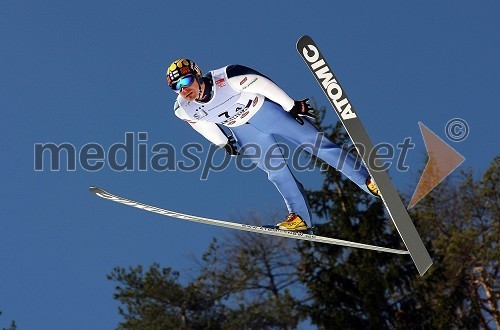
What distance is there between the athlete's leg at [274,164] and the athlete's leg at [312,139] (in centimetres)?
20

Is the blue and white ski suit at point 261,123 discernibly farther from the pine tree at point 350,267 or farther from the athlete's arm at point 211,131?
the pine tree at point 350,267

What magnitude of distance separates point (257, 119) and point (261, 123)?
0.22 feet

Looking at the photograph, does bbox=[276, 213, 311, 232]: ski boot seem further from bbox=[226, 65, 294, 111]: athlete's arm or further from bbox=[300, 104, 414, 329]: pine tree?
bbox=[300, 104, 414, 329]: pine tree

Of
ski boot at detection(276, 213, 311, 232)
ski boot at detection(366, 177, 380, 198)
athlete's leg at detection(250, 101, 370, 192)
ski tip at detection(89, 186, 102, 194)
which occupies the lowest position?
ski boot at detection(366, 177, 380, 198)

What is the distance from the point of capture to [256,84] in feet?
30.3

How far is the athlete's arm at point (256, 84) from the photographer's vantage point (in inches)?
361

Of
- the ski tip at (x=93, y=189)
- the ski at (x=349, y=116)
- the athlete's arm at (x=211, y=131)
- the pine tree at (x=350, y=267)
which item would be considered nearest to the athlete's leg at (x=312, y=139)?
the ski at (x=349, y=116)

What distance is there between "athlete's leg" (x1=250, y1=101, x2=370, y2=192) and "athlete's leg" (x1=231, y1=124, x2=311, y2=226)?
0.65 feet

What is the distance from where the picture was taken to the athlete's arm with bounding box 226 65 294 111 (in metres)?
9.18

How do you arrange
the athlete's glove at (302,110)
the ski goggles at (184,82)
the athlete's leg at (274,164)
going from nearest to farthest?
the ski goggles at (184,82) < the athlete's glove at (302,110) < the athlete's leg at (274,164)

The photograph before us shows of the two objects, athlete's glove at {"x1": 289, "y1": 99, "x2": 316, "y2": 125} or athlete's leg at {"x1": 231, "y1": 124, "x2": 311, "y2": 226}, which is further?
athlete's leg at {"x1": 231, "y1": 124, "x2": 311, "y2": 226}

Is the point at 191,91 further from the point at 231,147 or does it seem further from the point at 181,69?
the point at 231,147

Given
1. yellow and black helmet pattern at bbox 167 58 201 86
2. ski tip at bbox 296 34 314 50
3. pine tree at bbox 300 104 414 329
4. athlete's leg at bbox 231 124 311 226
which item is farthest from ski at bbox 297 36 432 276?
pine tree at bbox 300 104 414 329

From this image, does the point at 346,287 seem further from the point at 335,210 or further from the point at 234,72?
the point at 234,72
